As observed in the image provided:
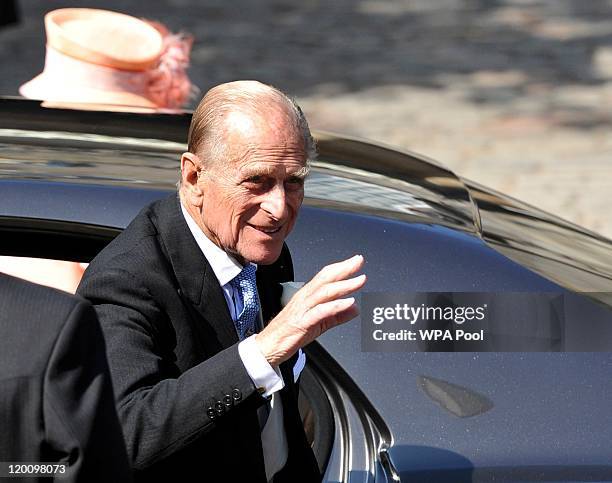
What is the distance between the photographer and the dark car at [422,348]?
7.59 feet

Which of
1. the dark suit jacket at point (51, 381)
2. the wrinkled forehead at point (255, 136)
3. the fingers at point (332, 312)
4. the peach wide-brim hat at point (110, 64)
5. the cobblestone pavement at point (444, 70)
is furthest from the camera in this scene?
the cobblestone pavement at point (444, 70)

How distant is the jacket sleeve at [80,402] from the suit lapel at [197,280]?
1.78 feet

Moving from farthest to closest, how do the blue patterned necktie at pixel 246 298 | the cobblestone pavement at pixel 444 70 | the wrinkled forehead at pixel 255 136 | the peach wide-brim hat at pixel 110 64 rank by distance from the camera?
the cobblestone pavement at pixel 444 70 < the peach wide-brim hat at pixel 110 64 < the blue patterned necktie at pixel 246 298 < the wrinkled forehead at pixel 255 136

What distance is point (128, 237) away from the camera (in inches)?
87.1

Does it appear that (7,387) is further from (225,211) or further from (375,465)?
(375,465)

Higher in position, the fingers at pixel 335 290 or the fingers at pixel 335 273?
the fingers at pixel 335 273

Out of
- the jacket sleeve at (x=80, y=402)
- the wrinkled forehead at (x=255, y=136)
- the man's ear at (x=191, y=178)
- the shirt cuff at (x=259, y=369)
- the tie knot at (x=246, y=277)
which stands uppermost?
the wrinkled forehead at (x=255, y=136)

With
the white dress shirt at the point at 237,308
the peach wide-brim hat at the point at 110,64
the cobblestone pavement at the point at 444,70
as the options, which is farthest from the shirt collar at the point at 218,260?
the cobblestone pavement at the point at 444,70

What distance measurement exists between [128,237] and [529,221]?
113 cm

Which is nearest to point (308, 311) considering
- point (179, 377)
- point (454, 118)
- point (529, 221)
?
point (179, 377)

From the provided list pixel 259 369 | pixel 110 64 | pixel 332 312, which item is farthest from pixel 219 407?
pixel 110 64

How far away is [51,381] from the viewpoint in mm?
1571

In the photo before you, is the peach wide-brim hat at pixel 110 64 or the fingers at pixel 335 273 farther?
the peach wide-brim hat at pixel 110 64

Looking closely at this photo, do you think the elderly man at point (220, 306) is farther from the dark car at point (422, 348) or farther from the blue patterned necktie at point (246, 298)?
the dark car at point (422, 348)
